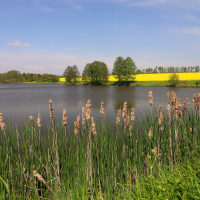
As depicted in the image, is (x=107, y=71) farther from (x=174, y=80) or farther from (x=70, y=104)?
(x=70, y=104)

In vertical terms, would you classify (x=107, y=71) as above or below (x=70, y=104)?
above

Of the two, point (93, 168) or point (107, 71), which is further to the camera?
point (107, 71)

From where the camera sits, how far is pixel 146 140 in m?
4.55

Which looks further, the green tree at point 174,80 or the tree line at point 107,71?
the tree line at point 107,71

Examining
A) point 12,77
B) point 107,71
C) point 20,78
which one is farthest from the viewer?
point 20,78

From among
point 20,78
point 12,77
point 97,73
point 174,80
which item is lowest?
point 174,80

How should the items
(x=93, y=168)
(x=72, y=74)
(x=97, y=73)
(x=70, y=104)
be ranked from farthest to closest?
(x=72, y=74) → (x=97, y=73) → (x=70, y=104) → (x=93, y=168)

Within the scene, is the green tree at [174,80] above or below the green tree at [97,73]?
below

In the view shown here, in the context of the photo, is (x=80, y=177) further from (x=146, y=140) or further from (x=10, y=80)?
(x=10, y=80)

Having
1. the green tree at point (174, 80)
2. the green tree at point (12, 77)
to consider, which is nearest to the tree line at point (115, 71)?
the green tree at point (174, 80)

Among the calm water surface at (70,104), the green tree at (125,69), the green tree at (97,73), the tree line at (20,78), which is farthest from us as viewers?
the tree line at (20,78)

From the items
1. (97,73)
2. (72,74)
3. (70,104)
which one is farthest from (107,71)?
(70,104)

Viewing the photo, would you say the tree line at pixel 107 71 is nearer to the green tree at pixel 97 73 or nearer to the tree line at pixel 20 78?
the green tree at pixel 97 73

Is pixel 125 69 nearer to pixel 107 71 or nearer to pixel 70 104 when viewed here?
pixel 107 71
